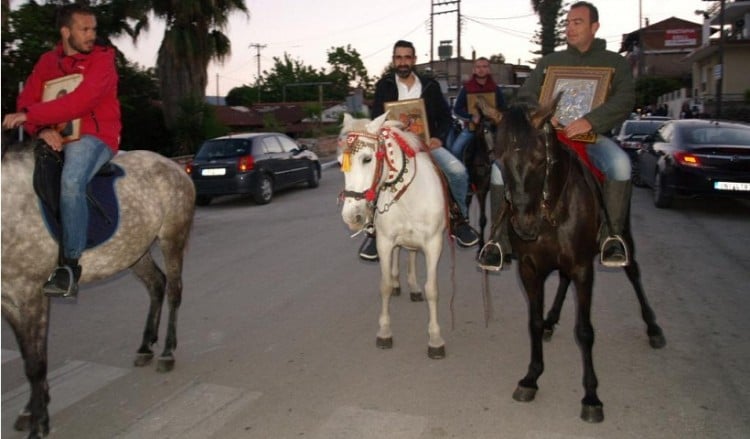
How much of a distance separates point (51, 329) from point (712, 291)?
274 inches

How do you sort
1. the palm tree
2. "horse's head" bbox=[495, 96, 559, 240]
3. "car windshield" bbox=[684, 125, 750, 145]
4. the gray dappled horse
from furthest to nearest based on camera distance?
1. the palm tree
2. "car windshield" bbox=[684, 125, 750, 145]
3. the gray dappled horse
4. "horse's head" bbox=[495, 96, 559, 240]

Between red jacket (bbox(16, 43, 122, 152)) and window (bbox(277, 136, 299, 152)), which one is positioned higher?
red jacket (bbox(16, 43, 122, 152))

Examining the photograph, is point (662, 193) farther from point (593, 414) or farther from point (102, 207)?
point (102, 207)

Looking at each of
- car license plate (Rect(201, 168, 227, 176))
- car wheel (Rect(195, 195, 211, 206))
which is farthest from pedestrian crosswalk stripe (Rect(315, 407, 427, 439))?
car wheel (Rect(195, 195, 211, 206))

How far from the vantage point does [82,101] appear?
400 centimetres

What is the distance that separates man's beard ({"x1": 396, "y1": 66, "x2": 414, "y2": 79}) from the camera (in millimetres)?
5895

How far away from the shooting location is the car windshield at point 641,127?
16.7 m

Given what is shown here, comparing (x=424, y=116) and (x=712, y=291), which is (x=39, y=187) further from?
(x=712, y=291)

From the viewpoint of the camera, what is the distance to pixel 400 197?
16.4 feet

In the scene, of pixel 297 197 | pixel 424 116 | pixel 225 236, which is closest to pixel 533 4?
pixel 297 197

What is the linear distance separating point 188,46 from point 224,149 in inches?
426

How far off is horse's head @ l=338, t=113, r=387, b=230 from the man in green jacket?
100 centimetres

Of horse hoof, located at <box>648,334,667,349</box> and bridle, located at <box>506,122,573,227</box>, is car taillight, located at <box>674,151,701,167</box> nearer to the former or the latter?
horse hoof, located at <box>648,334,667,349</box>

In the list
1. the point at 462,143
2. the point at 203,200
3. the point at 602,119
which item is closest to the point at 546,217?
the point at 602,119
